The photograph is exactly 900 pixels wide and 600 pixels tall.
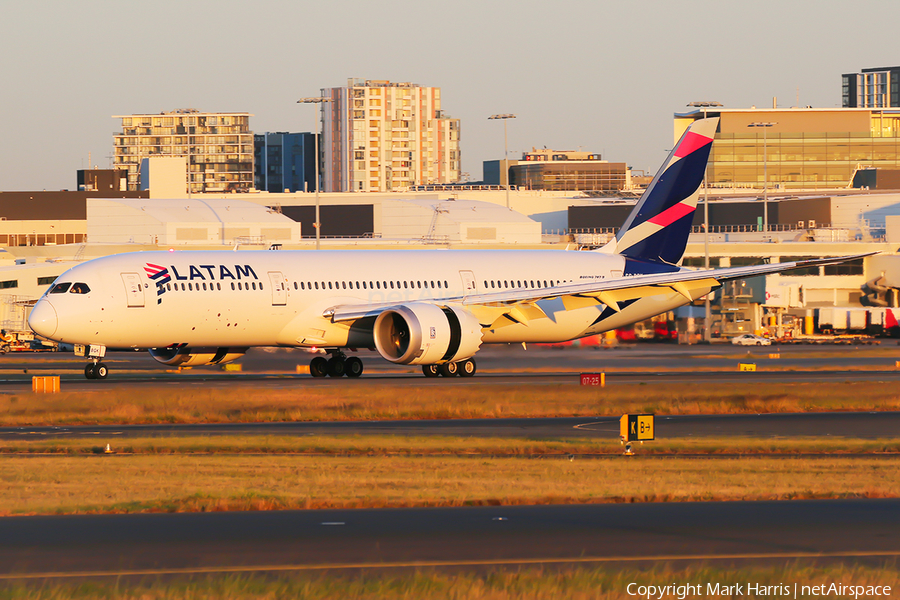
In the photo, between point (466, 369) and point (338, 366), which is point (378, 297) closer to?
point (338, 366)

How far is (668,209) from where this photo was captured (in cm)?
5603

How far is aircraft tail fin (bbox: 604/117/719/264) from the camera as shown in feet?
184

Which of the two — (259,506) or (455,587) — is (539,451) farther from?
(455,587)

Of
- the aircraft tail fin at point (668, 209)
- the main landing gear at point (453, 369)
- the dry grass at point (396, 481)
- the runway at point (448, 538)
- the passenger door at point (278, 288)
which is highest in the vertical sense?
the aircraft tail fin at point (668, 209)

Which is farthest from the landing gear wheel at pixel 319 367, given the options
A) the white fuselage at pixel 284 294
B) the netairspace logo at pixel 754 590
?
the netairspace logo at pixel 754 590

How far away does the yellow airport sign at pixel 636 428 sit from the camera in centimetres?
2822

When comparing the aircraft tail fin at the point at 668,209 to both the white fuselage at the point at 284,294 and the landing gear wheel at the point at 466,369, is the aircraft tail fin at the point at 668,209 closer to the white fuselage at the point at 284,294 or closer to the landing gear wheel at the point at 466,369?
the white fuselage at the point at 284,294

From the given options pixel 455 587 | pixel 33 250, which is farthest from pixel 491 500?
pixel 33 250

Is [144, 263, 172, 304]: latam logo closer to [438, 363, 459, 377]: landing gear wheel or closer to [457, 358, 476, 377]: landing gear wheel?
[438, 363, 459, 377]: landing gear wheel

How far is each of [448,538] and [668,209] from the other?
40832 millimetres

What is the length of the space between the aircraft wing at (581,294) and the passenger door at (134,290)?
22.0 feet

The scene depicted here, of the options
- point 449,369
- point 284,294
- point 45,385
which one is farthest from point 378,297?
point 45,385

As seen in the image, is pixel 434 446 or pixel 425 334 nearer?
pixel 434 446

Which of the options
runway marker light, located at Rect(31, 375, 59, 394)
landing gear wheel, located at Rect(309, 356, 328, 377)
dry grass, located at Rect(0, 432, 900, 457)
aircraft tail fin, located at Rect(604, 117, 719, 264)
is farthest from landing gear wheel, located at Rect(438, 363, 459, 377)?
dry grass, located at Rect(0, 432, 900, 457)
